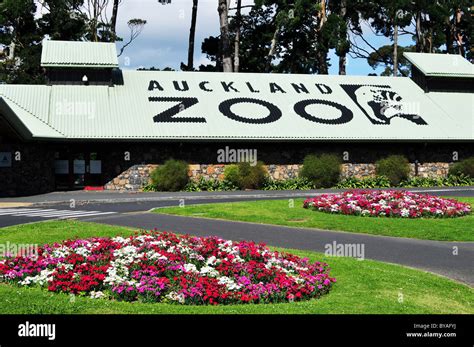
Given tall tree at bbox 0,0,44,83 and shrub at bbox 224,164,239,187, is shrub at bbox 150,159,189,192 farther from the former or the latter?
tall tree at bbox 0,0,44,83

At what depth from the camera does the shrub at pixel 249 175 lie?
33031mm

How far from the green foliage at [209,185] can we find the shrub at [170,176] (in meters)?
0.72

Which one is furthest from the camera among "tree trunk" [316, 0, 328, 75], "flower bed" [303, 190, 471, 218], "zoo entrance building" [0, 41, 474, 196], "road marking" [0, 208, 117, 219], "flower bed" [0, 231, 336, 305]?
"tree trunk" [316, 0, 328, 75]

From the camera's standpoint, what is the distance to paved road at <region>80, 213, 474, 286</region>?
42.3 ft

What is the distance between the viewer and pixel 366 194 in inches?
919

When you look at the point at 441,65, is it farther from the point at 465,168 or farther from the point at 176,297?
the point at 176,297

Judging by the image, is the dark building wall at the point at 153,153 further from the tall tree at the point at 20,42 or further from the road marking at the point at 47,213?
the tall tree at the point at 20,42

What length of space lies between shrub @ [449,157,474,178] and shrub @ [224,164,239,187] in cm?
1360

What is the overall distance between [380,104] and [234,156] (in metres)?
11.1

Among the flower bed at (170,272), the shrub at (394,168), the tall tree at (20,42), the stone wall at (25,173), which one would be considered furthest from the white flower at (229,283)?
the tall tree at (20,42)

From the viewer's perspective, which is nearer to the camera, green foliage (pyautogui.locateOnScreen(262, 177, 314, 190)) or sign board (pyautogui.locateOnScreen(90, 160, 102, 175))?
sign board (pyautogui.locateOnScreen(90, 160, 102, 175))

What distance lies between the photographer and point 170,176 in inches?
1259

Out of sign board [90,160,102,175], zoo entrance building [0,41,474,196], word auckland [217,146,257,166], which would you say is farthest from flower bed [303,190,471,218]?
sign board [90,160,102,175]
